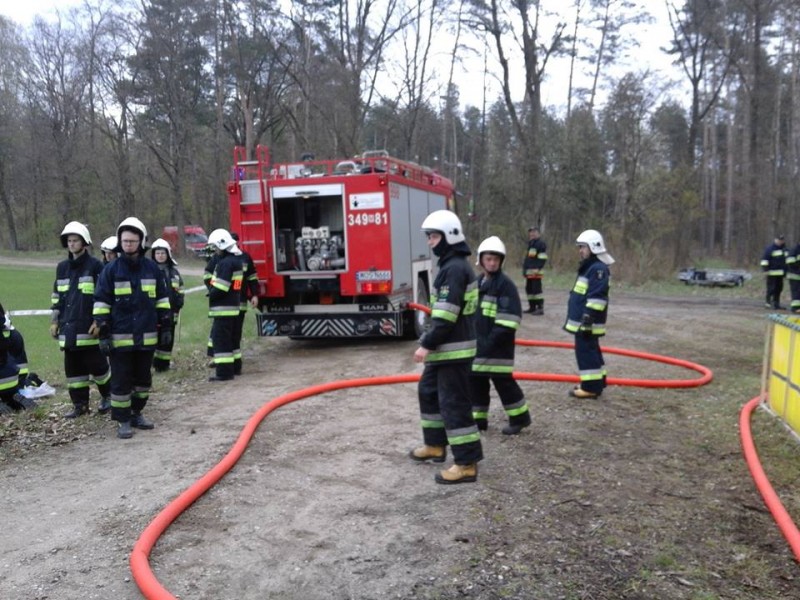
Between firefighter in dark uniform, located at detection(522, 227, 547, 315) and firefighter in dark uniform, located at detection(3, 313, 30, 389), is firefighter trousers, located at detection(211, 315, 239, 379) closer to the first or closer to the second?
firefighter in dark uniform, located at detection(3, 313, 30, 389)

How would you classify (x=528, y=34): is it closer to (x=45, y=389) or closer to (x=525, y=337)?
(x=525, y=337)

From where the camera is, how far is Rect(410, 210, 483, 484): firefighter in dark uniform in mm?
4449

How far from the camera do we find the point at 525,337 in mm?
10906

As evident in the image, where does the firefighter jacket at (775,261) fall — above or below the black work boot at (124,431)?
above

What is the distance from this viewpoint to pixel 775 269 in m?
14.7

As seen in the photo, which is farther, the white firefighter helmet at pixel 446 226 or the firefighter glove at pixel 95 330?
the firefighter glove at pixel 95 330

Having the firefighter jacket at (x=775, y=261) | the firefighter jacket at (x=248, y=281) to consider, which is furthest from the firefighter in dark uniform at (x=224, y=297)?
the firefighter jacket at (x=775, y=261)

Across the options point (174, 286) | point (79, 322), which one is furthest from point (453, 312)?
point (174, 286)

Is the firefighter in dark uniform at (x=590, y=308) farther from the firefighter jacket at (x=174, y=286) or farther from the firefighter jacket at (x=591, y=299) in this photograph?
the firefighter jacket at (x=174, y=286)

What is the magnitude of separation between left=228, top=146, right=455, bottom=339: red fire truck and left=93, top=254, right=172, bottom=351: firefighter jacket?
3.36 meters

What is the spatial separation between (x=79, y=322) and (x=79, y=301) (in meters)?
0.19

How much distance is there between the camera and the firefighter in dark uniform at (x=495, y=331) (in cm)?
529

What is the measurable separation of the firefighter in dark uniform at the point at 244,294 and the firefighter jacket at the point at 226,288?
28 cm

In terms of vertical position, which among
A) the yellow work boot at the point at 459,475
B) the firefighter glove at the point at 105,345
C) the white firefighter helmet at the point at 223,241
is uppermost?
the white firefighter helmet at the point at 223,241
